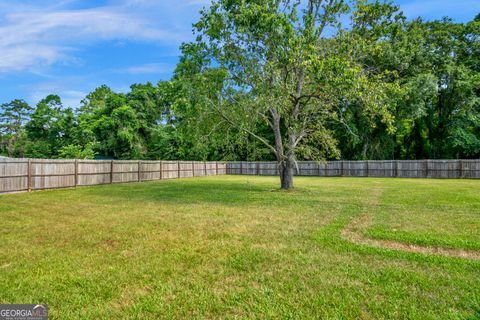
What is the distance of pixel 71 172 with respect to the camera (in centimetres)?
1508

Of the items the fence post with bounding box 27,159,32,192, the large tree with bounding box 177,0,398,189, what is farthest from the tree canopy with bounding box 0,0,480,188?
the fence post with bounding box 27,159,32,192

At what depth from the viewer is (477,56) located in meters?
24.3

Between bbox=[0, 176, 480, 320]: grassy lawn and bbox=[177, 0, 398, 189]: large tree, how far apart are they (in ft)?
17.9

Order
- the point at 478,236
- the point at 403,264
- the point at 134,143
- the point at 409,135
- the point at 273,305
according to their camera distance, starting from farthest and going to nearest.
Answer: the point at 134,143, the point at 409,135, the point at 478,236, the point at 403,264, the point at 273,305

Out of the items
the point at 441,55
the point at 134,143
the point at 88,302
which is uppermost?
the point at 441,55

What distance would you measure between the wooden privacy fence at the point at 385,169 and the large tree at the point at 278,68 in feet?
22.7

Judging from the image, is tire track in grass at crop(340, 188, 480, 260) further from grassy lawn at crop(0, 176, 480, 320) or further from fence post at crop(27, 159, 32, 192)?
fence post at crop(27, 159, 32, 192)

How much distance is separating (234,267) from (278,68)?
9.51 metres

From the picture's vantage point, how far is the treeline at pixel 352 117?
13.7 metres

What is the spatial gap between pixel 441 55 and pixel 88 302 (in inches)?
1146

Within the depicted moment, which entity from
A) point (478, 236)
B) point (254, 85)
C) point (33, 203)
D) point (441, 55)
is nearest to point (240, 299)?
point (478, 236)

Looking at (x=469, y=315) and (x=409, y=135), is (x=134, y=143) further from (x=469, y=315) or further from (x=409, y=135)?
(x=469, y=315)

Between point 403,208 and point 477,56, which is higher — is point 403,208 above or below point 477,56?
below

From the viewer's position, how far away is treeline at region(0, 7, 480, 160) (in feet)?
44.8
